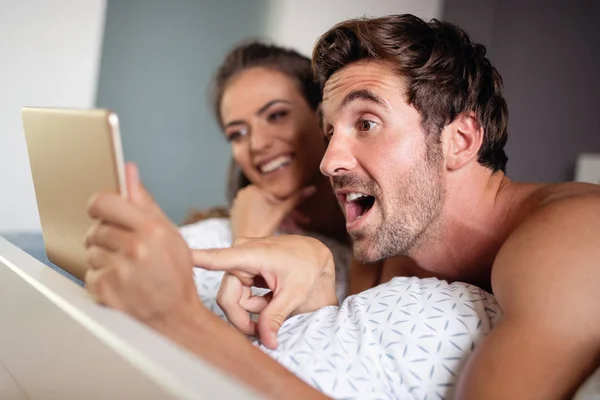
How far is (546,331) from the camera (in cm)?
75

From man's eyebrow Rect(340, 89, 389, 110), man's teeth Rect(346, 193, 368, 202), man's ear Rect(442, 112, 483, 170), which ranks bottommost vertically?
man's teeth Rect(346, 193, 368, 202)

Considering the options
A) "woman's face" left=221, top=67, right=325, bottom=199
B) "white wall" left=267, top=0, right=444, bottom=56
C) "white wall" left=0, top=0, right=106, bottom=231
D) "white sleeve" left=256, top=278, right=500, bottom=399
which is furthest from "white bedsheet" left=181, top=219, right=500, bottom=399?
"white wall" left=267, top=0, right=444, bottom=56

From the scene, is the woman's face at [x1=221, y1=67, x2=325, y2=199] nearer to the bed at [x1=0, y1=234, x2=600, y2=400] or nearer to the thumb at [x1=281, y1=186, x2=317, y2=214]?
the thumb at [x1=281, y1=186, x2=317, y2=214]

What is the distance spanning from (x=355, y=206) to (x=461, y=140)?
268 mm

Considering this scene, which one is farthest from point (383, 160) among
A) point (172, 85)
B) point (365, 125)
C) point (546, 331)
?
point (172, 85)

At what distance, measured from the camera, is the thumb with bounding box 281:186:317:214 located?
1.60m

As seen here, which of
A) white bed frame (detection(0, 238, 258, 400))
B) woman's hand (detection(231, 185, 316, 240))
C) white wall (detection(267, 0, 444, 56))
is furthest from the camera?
white wall (detection(267, 0, 444, 56))

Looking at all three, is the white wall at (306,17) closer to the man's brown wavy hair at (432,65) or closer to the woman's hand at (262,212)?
the woman's hand at (262,212)

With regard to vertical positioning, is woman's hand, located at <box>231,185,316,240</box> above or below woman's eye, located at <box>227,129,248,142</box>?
below

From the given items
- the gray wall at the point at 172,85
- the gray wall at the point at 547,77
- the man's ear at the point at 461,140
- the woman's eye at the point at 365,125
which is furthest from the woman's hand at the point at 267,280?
the gray wall at the point at 547,77

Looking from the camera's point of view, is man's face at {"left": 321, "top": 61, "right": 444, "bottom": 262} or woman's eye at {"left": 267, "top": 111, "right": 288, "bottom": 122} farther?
woman's eye at {"left": 267, "top": 111, "right": 288, "bottom": 122}

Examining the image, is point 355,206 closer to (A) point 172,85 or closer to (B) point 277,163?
(B) point 277,163

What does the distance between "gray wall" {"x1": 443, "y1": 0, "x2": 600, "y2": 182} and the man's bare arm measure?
1.63m

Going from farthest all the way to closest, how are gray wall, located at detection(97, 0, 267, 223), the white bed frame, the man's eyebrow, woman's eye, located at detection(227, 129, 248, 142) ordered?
1. gray wall, located at detection(97, 0, 267, 223)
2. woman's eye, located at detection(227, 129, 248, 142)
3. the man's eyebrow
4. the white bed frame
